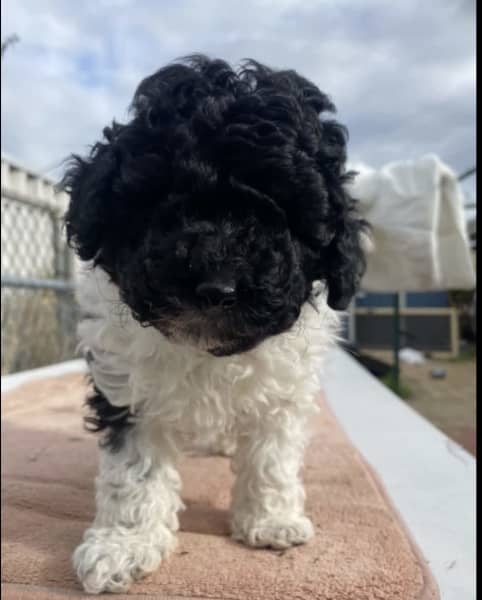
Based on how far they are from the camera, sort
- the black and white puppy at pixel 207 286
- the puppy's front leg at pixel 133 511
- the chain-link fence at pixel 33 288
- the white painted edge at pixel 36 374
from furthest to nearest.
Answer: the chain-link fence at pixel 33 288, the white painted edge at pixel 36 374, the puppy's front leg at pixel 133 511, the black and white puppy at pixel 207 286

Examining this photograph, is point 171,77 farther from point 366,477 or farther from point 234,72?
point 366,477

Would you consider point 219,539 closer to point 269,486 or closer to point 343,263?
point 269,486

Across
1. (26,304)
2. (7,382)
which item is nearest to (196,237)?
(7,382)

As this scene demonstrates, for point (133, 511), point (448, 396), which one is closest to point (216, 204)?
point (133, 511)

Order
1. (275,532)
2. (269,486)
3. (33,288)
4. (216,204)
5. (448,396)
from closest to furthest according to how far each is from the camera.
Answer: (216,204)
(275,532)
(269,486)
(33,288)
(448,396)

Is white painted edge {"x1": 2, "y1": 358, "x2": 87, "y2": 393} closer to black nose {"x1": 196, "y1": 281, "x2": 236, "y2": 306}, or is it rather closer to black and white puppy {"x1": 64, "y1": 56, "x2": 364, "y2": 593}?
Result: black and white puppy {"x1": 64, "y1": 56, "x2": 364, "y2": 593}

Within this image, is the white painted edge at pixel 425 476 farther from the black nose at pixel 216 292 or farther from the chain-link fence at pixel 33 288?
the chain-link fence at pixel 33 288

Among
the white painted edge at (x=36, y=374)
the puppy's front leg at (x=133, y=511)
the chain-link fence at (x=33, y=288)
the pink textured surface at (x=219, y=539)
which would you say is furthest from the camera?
the chain-link fence at (x=33, y=288)

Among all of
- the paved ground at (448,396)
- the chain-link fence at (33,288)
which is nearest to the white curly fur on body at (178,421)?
the paved ground at (448,396)
